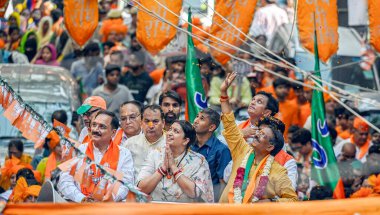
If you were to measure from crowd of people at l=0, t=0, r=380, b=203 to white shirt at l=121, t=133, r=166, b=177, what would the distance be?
1 centimetres

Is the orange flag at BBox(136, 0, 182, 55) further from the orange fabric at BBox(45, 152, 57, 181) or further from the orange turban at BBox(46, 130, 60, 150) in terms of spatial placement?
the orange fabric at BBox(45, 152, 57, 181)

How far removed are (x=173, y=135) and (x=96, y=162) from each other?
754 mm

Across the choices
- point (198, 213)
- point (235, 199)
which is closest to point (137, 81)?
point (235, 199)

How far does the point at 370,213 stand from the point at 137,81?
9.92 meters

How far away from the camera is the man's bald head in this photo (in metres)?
18.3

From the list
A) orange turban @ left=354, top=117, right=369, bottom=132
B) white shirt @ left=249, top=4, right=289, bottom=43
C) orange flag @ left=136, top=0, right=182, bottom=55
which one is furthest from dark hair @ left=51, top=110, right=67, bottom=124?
white shirt @ left=249, top=4, right=289, bottom=43

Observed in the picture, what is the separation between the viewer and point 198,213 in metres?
11.7

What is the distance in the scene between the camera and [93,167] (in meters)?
13.3

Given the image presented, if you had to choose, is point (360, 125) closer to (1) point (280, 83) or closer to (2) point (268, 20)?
(1) point (280, 83)

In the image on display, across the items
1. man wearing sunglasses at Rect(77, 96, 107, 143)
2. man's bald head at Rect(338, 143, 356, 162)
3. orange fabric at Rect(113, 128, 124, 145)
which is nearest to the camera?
orange fabric at Rect(113, 128, 124, 145)

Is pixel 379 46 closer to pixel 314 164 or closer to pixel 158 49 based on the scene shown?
pixel 314 164

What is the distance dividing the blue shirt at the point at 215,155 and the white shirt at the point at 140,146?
1.15ft

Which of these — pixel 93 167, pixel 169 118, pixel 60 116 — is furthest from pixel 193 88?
pixel 93 167

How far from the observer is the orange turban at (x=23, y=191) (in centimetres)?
1546
